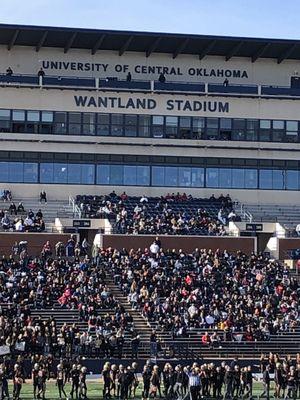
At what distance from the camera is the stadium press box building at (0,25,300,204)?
6988 centimetres

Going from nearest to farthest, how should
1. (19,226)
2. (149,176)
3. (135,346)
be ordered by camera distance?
(135,346)
(19,226)
(149,176)

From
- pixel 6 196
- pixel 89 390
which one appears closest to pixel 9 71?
pixel 6 196

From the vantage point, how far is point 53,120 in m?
70.3

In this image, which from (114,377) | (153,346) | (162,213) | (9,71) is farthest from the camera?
(9,71)

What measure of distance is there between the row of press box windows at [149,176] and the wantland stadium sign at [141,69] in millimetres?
6672

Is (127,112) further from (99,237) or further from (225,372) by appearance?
(225,372)

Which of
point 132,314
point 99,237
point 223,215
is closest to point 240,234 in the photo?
point 223,215

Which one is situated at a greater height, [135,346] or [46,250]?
[46,250]

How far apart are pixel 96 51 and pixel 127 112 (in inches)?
208

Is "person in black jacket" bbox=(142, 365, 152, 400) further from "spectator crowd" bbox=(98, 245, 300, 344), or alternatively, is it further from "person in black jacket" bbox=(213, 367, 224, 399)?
"spectator crowd" bbox=(98, 245, 300, 344)

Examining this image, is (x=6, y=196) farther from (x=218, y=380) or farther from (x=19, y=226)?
(x=218, y=380)

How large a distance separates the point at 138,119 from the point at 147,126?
2.07 feet

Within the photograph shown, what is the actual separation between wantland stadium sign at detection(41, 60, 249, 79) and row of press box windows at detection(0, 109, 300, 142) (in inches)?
177

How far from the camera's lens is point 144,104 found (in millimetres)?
71562
